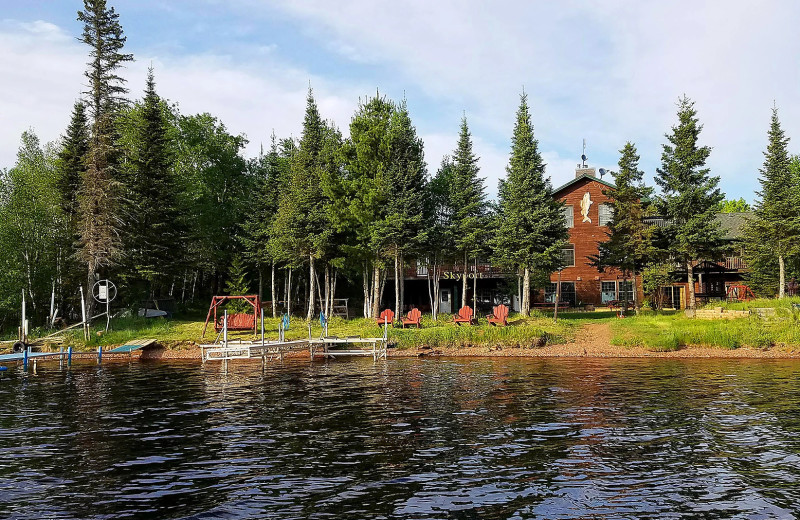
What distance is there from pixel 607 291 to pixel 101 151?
39.1 m

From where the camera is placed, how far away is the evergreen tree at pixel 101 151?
118ft

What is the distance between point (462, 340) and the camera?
3189cm

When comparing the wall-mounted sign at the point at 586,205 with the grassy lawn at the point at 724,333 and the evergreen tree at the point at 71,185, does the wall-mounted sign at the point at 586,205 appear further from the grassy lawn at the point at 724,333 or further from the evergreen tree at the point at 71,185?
the evergreen tree at the point at 71,185

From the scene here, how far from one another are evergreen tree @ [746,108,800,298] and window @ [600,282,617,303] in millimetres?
10700

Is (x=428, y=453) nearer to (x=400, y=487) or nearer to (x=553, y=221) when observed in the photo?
(x=400, y=487)

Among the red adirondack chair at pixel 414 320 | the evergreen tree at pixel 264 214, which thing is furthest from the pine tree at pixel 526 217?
the evergreen tree at pixel 264 214

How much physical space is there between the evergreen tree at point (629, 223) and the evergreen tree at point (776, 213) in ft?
26.1

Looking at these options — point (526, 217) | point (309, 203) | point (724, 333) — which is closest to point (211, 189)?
point (309, 203)

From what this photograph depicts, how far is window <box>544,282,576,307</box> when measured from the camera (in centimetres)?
5191

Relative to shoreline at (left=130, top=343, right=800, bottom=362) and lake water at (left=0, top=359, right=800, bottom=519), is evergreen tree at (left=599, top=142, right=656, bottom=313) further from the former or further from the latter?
lake water at (left=0, top=359, right=800, bottom=519)

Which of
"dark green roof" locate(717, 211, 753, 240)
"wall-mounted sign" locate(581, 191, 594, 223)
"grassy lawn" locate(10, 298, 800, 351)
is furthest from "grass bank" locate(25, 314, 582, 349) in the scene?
"dark green roof" locate(717, 211, 753, 240)

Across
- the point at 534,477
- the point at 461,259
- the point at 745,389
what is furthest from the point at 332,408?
the point at 461,259

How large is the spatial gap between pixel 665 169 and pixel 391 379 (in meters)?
26.5

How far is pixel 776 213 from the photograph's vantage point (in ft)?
132
